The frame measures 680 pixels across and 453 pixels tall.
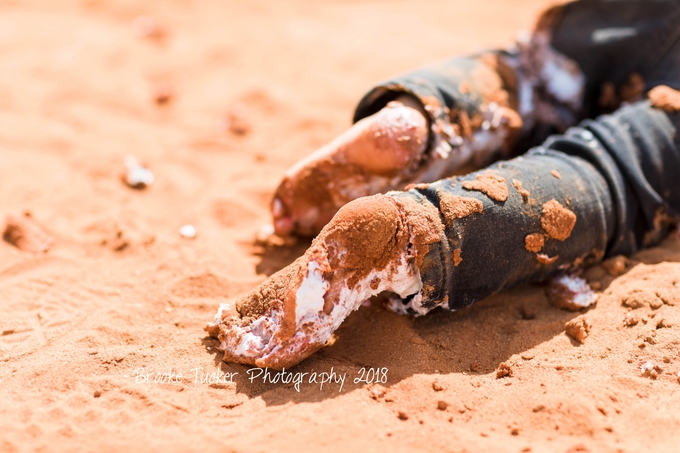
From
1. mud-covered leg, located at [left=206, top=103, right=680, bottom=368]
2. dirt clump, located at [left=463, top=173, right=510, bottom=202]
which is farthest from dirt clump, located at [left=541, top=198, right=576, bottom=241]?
dirt clump, located at [left=463, top=173, right=510, bottom=202]

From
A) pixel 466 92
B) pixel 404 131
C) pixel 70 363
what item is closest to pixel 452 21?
pixel 466 92

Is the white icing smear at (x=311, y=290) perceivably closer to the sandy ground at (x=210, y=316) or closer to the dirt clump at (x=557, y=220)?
the sandy ground at (x=210, y=316)

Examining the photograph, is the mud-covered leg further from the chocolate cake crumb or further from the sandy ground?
the sandy ground

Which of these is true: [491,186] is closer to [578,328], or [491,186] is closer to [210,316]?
[578,328]

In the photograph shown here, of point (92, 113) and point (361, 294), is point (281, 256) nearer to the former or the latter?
point (361, 294)

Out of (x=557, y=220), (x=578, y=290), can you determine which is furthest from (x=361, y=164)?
(x=578, y=290)
